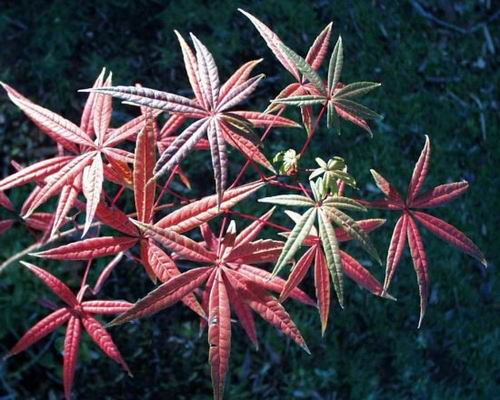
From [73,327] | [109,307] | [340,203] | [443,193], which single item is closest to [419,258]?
[443,193]

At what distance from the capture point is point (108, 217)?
4.60ft

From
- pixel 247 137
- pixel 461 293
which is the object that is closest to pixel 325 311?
pixel 247 137

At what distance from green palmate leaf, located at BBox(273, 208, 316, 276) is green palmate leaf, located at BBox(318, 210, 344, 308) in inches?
1.2

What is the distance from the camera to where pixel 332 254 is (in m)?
1.26

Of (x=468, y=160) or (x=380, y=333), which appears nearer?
(x=380, y=333)

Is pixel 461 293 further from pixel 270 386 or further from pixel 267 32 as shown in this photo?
pixel 267 32

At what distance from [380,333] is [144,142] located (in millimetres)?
2048

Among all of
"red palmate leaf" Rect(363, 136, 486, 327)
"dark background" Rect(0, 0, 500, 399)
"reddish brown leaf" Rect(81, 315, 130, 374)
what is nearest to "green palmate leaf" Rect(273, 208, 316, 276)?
"red palmate leaf" Rect(363, 136, 486, 327)

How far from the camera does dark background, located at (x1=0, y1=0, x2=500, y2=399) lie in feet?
9.16

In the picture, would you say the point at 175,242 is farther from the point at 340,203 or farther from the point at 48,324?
the point at 48,324

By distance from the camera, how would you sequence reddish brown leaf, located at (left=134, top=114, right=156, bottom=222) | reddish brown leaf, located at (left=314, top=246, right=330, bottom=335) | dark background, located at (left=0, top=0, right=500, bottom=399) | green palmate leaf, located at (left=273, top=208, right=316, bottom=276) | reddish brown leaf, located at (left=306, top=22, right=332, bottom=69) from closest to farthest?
1. green palmate leaf, located at (left=273, top=208, right=316, bottom=276)
2. reddish brown leaf, located at (left=134, top=114, right=156, bottom=222)
3. reddish brown leaf, located at (left=314, top=246, right=330, bottom=335)
4. reddish brown leaf, located at (left=306, top=22, right=332, bottom=69)
5. dark background, located at (left=0, top=0, right=500, bottom=399)

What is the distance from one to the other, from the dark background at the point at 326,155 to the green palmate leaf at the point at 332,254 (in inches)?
63.1

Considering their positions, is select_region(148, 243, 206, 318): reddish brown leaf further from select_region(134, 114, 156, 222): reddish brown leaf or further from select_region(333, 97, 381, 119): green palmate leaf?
select_region(333, 97, 381, 119): green palmate leaf

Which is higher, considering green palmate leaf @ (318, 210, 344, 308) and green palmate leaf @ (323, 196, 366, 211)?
green palmate leaf @ (323, 196, 366, 211)
